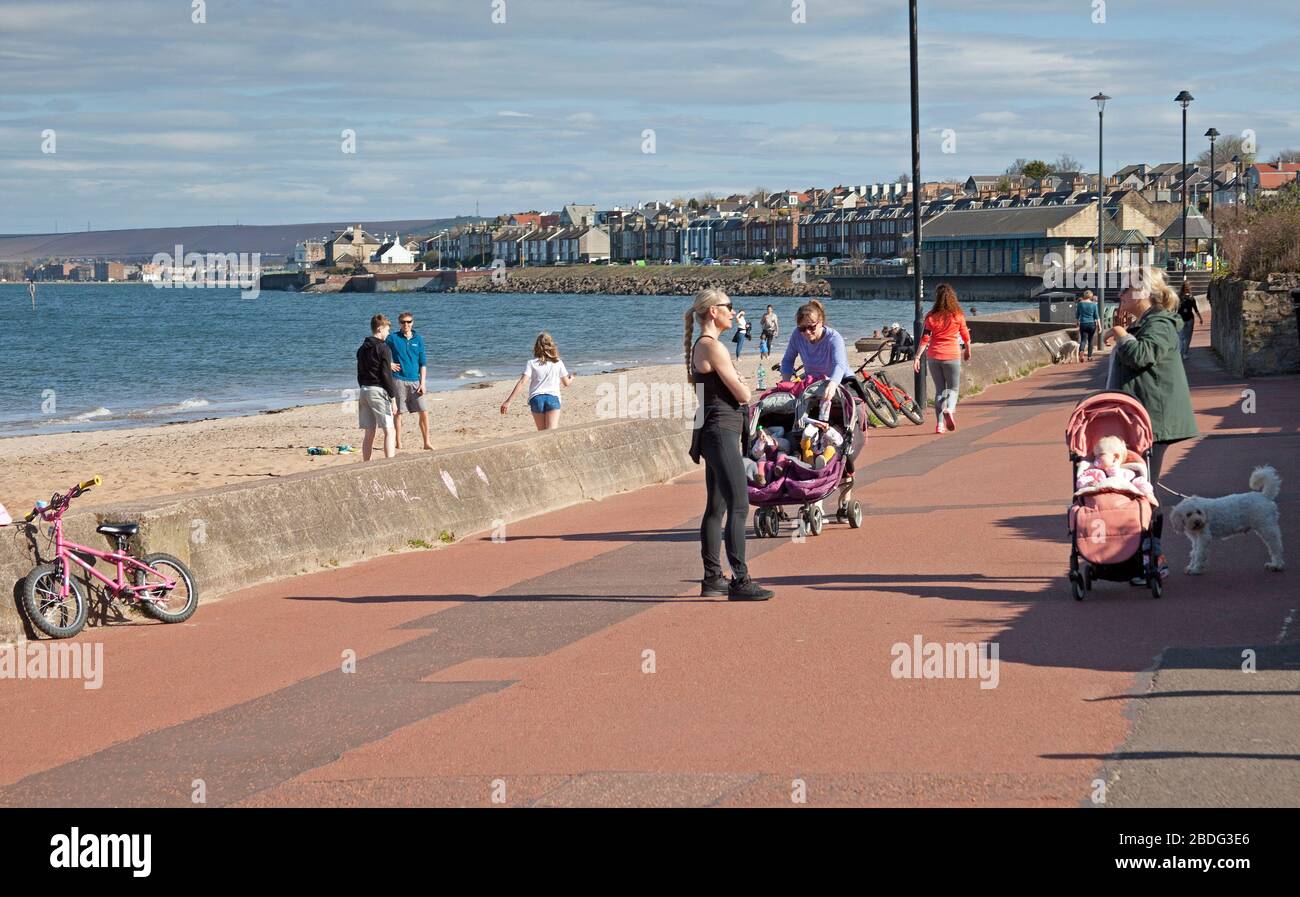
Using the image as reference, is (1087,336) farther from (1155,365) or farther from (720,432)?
(720,432)

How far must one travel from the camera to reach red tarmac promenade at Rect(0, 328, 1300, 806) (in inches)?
231

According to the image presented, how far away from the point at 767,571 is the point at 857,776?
4.66m

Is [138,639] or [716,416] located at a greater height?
[716,416]

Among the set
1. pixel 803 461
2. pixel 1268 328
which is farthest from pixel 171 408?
pixel 803 461

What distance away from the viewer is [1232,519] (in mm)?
9133

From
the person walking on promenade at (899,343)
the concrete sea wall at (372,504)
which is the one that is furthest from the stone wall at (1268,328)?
the concrete sea wall at (372,504)

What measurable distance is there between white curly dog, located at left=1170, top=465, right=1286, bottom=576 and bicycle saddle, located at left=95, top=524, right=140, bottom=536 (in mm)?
6115

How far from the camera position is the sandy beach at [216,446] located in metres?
22.8

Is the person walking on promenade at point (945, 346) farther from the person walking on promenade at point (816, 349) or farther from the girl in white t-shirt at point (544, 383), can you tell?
the person walking on promenade at point (816, 349)

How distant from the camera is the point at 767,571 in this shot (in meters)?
10.4

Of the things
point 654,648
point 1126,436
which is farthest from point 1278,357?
point 654,648

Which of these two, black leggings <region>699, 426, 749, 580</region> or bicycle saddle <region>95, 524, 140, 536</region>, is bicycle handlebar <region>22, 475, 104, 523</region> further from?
black leggings <region>699, 426, 749, 580</region>

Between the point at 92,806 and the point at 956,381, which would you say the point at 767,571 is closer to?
the point at 92,806

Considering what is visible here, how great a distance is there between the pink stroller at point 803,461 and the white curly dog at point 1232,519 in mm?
3022
